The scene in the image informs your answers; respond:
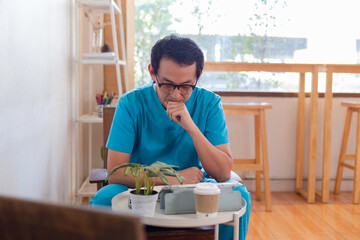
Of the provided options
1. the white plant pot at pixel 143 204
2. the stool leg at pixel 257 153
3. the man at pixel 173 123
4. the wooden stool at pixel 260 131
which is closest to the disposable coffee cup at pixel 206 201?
the white plant pot at pixel 143 204

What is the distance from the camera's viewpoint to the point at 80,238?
43cm

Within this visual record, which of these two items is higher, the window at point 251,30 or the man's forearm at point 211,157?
the window at point 251,30

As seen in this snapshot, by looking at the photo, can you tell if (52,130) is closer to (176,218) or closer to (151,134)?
(151,134)

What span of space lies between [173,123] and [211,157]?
21 cm

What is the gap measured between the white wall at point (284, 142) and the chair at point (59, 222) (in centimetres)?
324

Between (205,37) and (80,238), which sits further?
(205,37)

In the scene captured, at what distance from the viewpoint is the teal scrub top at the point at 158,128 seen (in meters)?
1.71

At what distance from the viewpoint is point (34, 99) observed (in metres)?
1.70

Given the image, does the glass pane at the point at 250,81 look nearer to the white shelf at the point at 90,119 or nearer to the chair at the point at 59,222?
the white shelf at the point at 90,119

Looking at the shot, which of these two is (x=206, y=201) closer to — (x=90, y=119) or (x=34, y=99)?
(x=34, y=99)

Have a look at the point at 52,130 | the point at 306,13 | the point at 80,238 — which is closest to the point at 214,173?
the point at 52,130

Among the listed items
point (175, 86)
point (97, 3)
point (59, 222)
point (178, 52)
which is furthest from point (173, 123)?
point (97, 3)

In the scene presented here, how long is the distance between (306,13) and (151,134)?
2.65 m

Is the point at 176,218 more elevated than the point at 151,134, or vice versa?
the point at 151,134
